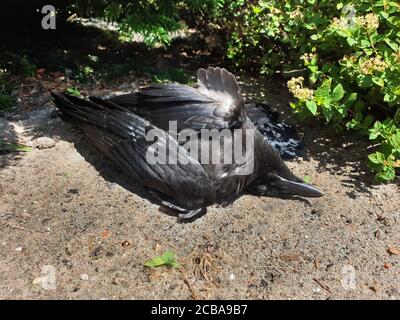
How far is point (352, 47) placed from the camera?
11.8ft

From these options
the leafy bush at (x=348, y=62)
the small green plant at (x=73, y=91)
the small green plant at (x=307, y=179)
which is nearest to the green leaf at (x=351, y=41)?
the leafy bush at (x=348, y=62)

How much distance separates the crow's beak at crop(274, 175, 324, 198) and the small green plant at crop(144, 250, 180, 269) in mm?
1079

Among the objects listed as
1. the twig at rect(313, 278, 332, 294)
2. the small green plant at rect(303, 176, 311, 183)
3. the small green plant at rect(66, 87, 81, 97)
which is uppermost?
the twig at rect(313, 278, 332, 294)

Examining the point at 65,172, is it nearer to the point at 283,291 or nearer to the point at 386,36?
the point at 283,291

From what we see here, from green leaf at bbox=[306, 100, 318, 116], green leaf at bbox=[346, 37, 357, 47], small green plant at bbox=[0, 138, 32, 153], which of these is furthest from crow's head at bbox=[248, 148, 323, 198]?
small green plant at bbox=[0, 138, 32, 153]

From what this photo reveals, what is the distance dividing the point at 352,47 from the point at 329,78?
0.94 feet

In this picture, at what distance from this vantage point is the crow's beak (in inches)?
135

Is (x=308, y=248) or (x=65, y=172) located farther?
(x=65, y=172)

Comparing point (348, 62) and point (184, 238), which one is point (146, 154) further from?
point (348, 62)

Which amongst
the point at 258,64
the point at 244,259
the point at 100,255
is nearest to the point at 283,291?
the point at 244,259

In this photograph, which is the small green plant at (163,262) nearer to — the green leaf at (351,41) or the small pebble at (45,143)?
the small pebble at (45,143)

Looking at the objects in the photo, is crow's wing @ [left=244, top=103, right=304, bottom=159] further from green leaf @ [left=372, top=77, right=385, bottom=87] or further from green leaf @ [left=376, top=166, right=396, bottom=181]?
green leaf @ [left=372, top=77, right=385, bottom=87]

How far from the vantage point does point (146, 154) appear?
10.4ft

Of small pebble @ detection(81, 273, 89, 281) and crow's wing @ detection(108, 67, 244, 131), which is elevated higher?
crow's wing @ detection(108, 67, 244, 131)
